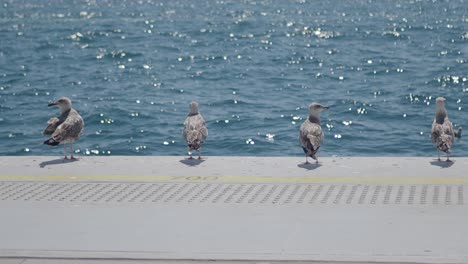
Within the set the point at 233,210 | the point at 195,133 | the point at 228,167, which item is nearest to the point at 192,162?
the point at 228,167

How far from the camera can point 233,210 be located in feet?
35.7

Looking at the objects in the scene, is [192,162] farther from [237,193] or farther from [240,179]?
[237,193]

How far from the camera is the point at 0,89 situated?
38594 millimetres

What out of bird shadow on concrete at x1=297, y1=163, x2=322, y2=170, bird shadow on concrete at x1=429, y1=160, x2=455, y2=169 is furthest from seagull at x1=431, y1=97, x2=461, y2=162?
bird shadow on concrete at x1=297, y1=163, x2=322, y2=170

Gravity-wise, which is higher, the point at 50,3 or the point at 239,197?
the point at 239,197

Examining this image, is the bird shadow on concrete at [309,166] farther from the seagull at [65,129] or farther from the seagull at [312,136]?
the seagull at [65,129]

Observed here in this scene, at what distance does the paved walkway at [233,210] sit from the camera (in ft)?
30.7

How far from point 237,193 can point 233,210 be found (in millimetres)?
839

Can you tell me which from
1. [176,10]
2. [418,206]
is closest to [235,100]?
[418,206]

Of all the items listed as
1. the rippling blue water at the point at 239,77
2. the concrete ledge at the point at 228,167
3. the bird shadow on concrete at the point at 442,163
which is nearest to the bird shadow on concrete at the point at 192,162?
the concrete ledge at the point at 228,167

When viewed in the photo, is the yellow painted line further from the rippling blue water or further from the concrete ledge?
the rippling blue water

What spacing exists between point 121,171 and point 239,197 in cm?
221

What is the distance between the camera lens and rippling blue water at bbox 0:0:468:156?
2858cm

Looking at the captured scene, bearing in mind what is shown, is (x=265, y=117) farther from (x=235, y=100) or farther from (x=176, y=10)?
(x=176, y=10)
